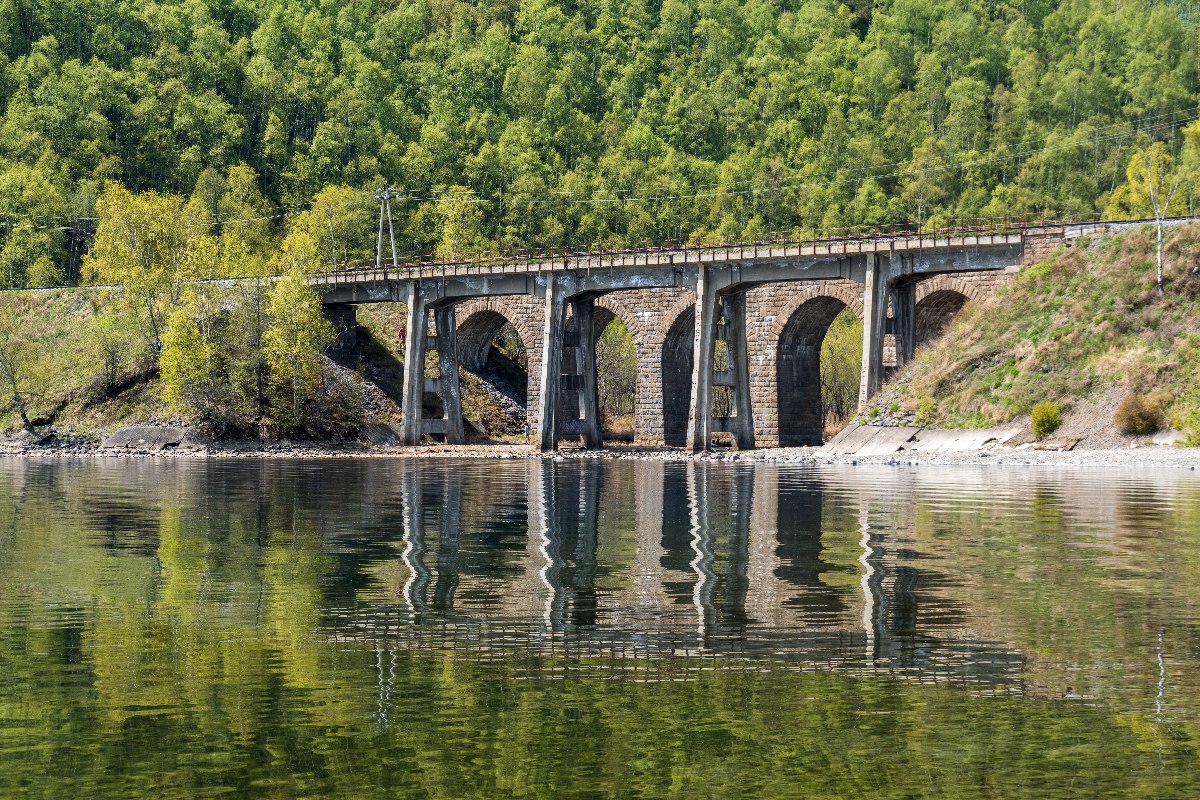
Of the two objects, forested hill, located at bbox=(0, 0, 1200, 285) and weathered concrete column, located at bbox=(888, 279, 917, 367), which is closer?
weathered concrete column, located at bbox=(888, 279, 917, 367)

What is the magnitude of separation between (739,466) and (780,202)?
322ft

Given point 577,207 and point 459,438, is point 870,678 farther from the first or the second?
point 577,207

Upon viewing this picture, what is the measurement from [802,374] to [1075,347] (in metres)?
17.3

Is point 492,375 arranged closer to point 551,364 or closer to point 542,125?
point 551,364

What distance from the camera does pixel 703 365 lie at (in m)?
75.4

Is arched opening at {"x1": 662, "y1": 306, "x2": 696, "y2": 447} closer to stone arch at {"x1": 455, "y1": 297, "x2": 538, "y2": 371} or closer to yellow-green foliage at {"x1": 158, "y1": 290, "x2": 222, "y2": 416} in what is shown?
stone arch at {"x1": 455, "y1": 297, "x2": 538, "y2": 371}

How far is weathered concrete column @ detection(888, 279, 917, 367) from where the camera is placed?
72750mm

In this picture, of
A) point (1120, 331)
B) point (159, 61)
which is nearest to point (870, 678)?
point (1120, 331)

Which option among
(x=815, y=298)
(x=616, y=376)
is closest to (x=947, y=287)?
(x=815, y=298)

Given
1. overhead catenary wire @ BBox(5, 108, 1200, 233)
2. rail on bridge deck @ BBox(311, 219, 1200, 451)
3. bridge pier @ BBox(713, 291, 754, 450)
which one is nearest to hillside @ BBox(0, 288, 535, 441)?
rail on bridge deck @ BBox(311, 219, 1200, 451)

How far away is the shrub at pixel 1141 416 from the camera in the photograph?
6012 centimetres

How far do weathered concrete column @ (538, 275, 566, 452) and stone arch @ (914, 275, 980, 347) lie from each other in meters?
17.6

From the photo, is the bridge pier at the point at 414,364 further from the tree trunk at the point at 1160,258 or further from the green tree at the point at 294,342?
the tree trunk at the point at 1160,258

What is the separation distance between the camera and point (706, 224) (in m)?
157
